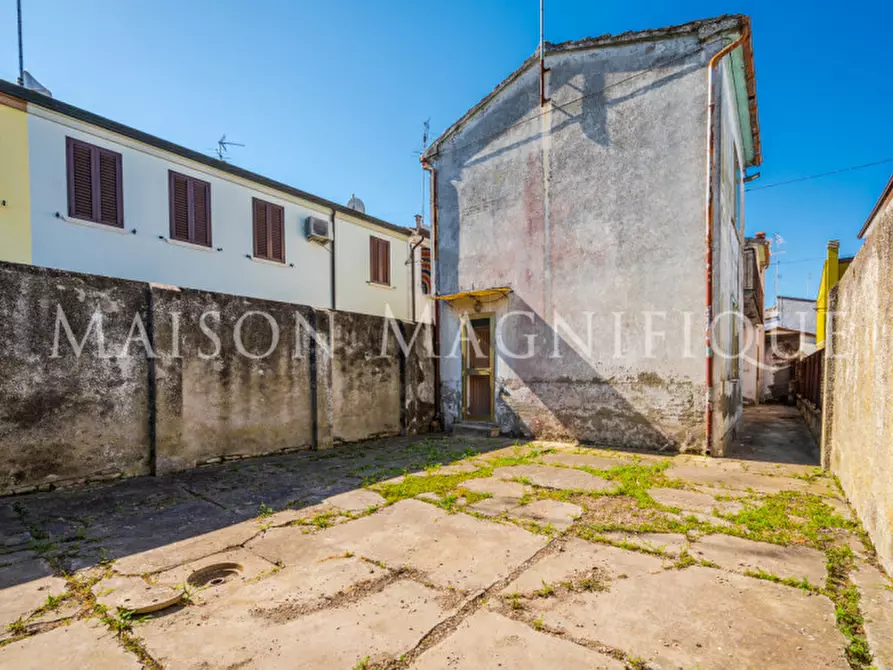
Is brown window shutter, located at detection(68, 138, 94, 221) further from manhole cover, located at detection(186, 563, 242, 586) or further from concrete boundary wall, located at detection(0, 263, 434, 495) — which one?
manhole cover, located at detection(186, 563, 242, 586)

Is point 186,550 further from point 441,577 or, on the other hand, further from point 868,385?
point 868,385

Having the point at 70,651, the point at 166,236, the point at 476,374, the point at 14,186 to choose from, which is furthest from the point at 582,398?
the point at 14,186

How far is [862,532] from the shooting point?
3.17 m

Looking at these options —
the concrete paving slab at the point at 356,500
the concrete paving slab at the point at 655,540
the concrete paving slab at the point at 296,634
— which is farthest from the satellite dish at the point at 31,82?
the concrete paving slab at the point at 655,540

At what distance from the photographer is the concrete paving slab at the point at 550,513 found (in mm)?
3449

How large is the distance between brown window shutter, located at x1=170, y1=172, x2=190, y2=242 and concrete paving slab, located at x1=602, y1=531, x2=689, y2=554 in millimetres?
9877

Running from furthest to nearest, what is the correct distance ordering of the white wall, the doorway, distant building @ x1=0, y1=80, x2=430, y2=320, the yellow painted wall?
the doorway → the white wall → distant building @ x1=0, y1=80, x2=430, y2=320 → the yellow painted wall

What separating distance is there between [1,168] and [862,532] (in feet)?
→ 37.9

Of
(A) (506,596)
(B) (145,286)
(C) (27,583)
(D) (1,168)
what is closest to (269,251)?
(D) (1,168)

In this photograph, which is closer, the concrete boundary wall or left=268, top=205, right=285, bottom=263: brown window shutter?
the concrete boundary wall

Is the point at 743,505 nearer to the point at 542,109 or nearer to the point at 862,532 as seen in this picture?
the point at 862,532

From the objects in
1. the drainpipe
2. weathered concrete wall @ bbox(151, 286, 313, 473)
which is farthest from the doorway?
the drainpipe

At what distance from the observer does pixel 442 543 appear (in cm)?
305

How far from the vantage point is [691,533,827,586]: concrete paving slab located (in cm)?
261
